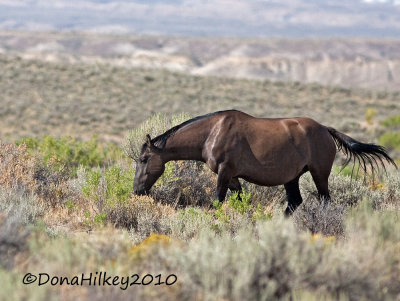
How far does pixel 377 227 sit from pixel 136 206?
11.2 feet

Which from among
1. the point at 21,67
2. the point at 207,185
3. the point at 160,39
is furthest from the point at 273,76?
the point at 207,185

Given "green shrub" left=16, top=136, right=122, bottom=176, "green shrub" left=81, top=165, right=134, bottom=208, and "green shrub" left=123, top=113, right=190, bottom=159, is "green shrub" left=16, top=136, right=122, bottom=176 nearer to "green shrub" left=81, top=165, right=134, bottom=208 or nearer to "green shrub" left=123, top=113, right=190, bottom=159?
"green shrub" left=123, top=113, right=190, bottom=159

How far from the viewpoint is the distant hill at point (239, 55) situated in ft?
356

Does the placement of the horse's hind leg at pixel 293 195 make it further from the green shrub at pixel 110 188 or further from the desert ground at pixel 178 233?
the green shrub at pixel 110 188

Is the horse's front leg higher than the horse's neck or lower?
lower

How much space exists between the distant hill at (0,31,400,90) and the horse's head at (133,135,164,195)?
9230cm

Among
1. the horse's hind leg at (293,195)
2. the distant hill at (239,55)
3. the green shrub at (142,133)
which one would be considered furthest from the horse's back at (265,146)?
the distant hill at (239,55)

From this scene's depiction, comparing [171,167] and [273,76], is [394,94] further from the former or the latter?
[273,76]

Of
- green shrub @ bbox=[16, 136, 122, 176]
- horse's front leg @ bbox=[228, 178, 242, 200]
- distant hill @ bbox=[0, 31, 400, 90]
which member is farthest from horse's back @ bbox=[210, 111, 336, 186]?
distant hill @ bbox=[0, 31, 400, 90]

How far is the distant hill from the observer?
10850 centimetres

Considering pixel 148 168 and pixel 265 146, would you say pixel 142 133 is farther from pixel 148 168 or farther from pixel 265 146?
pixel 265 146

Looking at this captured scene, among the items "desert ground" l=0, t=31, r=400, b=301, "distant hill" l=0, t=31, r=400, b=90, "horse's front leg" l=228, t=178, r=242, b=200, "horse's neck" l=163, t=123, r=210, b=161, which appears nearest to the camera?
"desert ground" l=0, t=31, r=400, b=301

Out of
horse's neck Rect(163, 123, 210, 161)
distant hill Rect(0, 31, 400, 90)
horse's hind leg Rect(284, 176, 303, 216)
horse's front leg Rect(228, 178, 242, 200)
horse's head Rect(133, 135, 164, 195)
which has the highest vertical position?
horse's neck Rect(163, 123, 210, 161)

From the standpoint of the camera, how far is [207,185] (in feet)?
32.8
